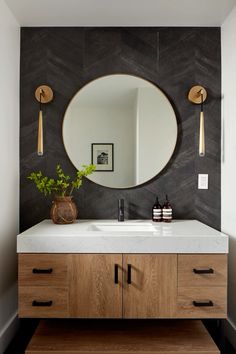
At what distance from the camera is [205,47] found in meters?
2.79

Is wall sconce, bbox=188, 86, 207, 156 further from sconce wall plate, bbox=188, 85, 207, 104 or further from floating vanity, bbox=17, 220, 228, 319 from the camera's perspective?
floating vanity, bbox=17, 220, 228, 319

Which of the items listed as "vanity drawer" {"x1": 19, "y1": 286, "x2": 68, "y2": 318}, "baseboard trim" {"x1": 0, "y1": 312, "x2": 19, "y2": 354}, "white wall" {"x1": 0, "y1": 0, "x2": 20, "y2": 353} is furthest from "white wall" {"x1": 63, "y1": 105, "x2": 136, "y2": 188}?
"baseboard trim" {"x1": 0, "y1": 312, "x2": 19, "y2": 354}

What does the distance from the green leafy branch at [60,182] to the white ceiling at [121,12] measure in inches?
43.1

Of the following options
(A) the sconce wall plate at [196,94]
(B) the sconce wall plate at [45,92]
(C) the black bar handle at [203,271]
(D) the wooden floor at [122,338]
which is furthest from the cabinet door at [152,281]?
(B) the sconce wall plate at [45,92]

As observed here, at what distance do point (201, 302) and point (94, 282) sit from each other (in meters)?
0.64

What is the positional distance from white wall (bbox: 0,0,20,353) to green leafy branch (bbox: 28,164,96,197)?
178mm

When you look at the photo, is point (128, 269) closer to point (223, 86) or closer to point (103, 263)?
point (103, 263)

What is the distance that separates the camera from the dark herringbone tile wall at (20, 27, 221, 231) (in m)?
2.79

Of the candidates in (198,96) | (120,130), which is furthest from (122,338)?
(198,96)

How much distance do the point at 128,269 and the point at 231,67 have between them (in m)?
1.60

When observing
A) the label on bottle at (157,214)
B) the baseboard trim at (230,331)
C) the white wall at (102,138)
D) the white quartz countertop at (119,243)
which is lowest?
the baseboard trim at (230,331)

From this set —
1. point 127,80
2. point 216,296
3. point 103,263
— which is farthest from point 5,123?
point 216,296

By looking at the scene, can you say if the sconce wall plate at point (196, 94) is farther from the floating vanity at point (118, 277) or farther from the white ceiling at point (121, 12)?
the floating vanity at point (118, 277)

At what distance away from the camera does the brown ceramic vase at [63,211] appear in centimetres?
252
